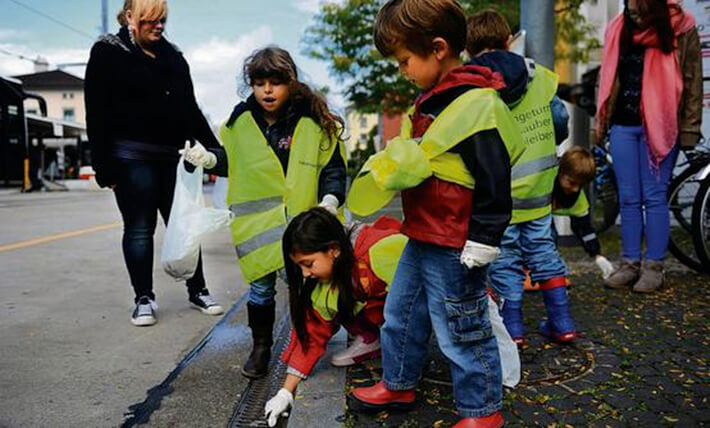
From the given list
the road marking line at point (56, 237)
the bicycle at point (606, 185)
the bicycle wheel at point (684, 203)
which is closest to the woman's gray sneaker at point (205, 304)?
the bicycle wheel at point (684, 203)

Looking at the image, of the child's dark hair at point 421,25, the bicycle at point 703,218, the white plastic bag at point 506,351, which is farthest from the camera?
the bicycle at point 703,218

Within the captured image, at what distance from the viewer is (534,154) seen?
10.3 feet

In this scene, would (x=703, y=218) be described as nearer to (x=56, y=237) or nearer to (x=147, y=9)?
(x=147, y=9)

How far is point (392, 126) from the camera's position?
5556 centimetres

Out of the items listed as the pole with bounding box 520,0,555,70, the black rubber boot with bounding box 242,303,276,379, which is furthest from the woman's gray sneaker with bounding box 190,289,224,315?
the pole with bounding box 520,0,555,70

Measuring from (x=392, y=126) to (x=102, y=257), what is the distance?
164ft

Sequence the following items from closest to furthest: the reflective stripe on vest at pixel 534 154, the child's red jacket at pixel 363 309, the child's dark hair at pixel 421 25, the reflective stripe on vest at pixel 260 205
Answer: the child's dark hair at pixel 421 25
the child's red jacket at pixel 363 309
the reflective stripe on vest at pixel 260 205
the reflective stripe on vest at pixel 534 154

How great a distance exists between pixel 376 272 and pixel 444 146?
977mm

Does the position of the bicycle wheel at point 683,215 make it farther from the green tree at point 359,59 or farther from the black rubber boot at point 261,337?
the green tree at point 359,59

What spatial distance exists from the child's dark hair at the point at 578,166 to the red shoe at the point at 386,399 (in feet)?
5.69

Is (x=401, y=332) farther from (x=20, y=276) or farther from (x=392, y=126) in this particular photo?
(x=392, y=126)

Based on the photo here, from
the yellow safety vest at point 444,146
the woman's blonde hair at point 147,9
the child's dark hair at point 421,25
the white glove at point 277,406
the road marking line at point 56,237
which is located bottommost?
the road marking line at point 56,237

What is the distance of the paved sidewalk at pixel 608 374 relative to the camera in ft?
7.90

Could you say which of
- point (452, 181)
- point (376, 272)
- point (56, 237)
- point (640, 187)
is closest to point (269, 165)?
point (376, 272)
